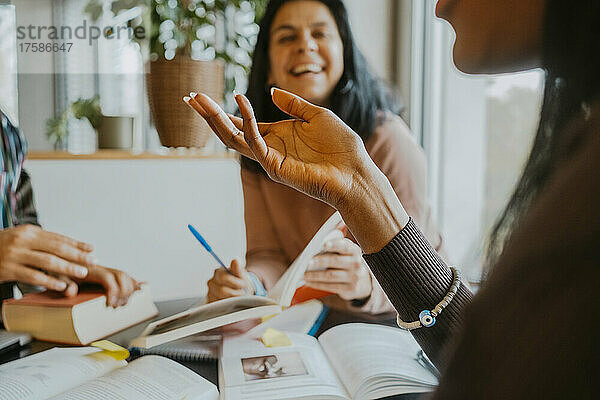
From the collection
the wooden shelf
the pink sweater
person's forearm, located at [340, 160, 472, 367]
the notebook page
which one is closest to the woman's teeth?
the pink sweater

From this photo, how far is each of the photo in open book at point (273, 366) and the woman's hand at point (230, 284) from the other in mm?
151

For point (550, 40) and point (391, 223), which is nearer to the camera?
point (550, 40)

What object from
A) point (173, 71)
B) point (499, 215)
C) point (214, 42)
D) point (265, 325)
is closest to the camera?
point (499, 215)

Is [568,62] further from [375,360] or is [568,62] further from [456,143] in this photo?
[456,143]

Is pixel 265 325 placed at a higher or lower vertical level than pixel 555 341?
lower

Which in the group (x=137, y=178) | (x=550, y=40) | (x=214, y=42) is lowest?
(x=137, y=178)

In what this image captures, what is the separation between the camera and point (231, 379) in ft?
1.44

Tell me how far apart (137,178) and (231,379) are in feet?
2.14

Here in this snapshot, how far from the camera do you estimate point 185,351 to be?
50cm

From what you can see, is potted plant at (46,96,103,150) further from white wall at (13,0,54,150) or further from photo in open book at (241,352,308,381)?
photo in open book at (241,352,308,381)

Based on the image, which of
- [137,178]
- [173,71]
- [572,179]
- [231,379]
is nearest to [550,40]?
[572,179]

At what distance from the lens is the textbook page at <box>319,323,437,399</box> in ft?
1.37

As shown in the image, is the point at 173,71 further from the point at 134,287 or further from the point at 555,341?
the point at 555,341

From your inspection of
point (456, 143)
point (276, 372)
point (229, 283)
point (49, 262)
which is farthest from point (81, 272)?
point (456, 143)
